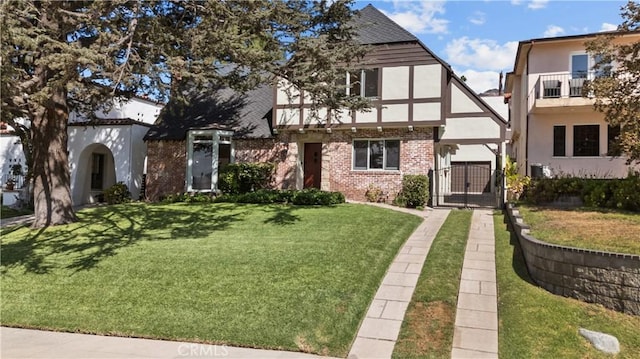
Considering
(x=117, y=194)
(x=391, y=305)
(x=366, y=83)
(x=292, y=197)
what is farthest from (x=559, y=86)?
(x=117, y=194)

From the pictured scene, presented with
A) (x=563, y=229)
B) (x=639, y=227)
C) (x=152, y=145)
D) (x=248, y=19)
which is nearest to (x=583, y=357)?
(x=563, y=229)

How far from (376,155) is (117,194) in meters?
10.5

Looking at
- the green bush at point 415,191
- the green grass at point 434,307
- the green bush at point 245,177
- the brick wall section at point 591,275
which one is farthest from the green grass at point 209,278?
the green bush at point 245,177

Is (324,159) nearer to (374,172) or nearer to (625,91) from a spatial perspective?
(374,172)

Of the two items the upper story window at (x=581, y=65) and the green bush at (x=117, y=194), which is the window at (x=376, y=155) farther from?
the green bush at (x=117, y=194)

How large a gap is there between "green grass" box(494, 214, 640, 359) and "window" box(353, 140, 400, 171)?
30.4ft

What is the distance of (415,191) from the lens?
1473cm

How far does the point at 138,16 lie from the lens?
28.2ft

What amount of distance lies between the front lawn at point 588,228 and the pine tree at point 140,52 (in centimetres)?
526

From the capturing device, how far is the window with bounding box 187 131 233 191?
56.3ft

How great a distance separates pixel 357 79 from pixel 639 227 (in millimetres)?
10332

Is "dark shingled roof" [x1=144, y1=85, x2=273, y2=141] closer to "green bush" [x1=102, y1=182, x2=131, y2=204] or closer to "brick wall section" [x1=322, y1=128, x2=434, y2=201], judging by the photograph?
"green bush" [x1=102, y1=182, x2=131, y2=204]

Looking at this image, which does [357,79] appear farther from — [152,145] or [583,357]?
[583,357]

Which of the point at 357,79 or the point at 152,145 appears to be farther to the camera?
the point at 152,145
